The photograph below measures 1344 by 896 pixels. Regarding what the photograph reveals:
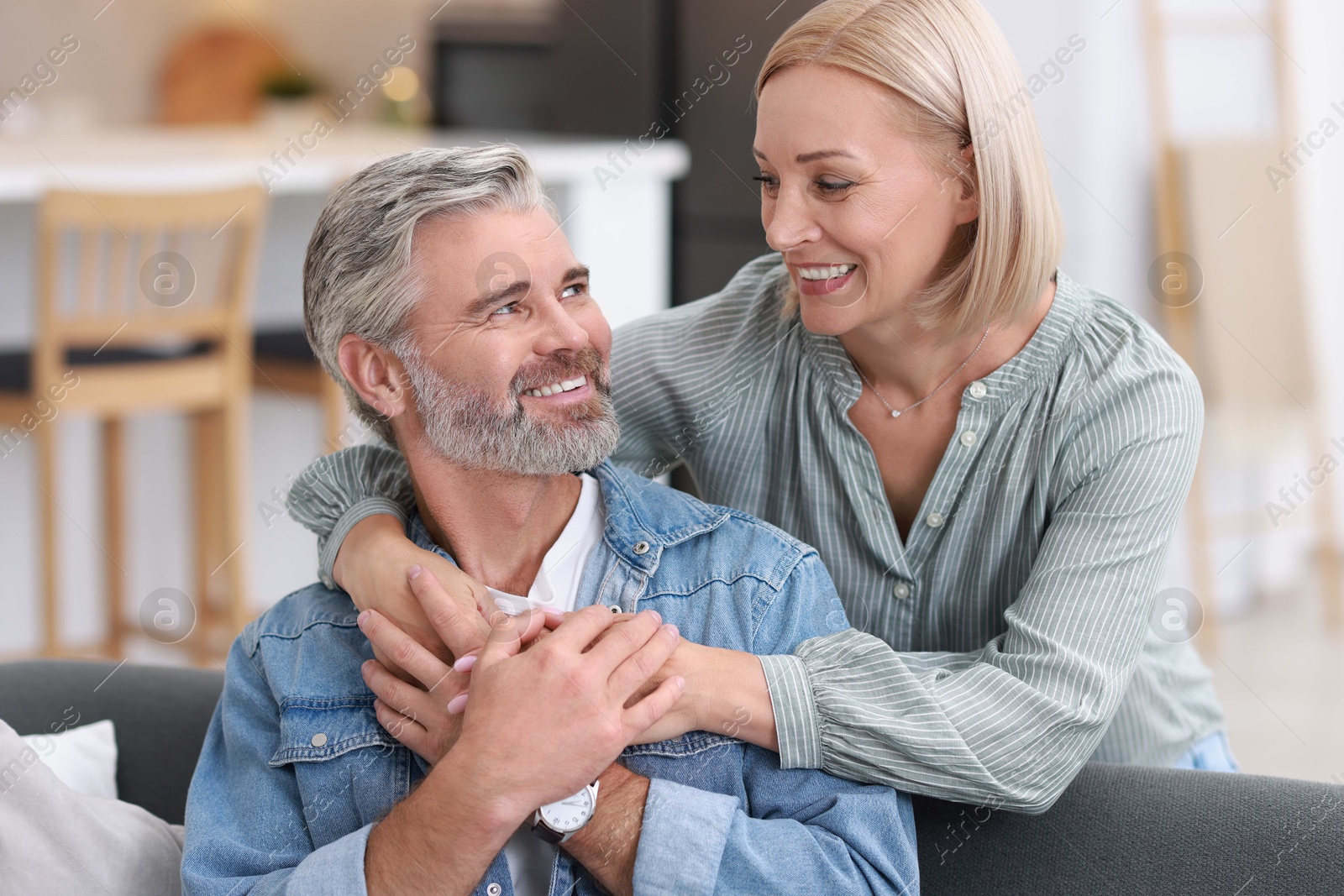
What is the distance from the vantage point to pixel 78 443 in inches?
132

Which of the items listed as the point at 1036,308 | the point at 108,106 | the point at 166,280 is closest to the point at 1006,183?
the point at 1036,308

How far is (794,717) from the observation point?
1.19 metres

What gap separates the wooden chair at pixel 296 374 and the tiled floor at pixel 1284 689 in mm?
2130

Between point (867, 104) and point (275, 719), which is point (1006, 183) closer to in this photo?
point (867, 104)

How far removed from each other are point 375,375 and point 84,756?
56 cm

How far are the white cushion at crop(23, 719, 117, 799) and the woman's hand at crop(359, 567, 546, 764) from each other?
0.45 m

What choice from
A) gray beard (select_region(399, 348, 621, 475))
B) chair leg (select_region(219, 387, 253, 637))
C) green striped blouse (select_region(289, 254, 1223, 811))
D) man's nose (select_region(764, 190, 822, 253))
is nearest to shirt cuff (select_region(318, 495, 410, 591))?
green striped blouse (select_region(289, 254, 1223, 811))

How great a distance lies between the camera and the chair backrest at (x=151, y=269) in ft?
8.66

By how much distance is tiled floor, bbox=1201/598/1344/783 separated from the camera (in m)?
2.89

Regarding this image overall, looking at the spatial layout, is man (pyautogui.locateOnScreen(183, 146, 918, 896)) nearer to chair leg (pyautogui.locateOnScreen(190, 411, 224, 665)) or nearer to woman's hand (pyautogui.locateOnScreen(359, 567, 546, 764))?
woman's hand (pyautogui.locateOnScreen(359, 567, 546, 764))

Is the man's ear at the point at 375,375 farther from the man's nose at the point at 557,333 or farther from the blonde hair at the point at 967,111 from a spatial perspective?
the blonde hair at the point at 967,111

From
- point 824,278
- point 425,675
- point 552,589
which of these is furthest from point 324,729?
point 824,278

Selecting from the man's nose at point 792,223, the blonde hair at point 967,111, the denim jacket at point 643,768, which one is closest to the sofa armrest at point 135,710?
the denim jacket at point 643,768

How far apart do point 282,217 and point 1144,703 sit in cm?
264
